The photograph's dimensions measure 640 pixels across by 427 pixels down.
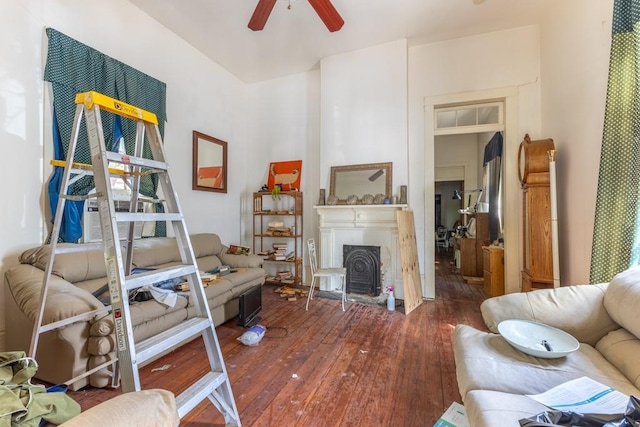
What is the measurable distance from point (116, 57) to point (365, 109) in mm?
3039

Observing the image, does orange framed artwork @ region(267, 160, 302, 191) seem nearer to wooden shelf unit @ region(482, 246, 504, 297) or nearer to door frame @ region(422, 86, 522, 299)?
door frame @ region(422, 86, 522, 299)

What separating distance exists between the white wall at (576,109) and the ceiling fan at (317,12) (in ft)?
6.90

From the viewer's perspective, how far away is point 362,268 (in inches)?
153

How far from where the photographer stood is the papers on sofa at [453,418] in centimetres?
141

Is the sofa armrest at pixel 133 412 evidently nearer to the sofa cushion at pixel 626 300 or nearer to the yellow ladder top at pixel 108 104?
the yellow ladder top at pixel 108 104

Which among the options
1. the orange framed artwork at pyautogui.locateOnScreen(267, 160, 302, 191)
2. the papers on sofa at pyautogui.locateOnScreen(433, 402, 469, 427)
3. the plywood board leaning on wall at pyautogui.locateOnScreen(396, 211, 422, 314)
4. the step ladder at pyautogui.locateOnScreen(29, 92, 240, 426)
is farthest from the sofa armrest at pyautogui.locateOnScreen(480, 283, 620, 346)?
the orange framed artwork at pyautogui.locateOnScreen(267, 160, 302, 191)

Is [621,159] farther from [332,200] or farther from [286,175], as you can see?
[286,175]

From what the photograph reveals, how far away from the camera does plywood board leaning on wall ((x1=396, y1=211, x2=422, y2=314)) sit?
3.25 m

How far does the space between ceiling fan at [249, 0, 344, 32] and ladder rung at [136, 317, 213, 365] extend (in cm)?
240

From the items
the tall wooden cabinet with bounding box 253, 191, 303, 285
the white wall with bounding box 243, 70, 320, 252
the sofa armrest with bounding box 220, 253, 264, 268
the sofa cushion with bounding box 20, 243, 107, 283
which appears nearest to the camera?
the sofa cushion with bounding box 20, 243, 107, 283

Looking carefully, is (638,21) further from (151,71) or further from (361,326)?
(151,71)

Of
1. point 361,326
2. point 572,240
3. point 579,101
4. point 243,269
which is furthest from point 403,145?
point 243,269

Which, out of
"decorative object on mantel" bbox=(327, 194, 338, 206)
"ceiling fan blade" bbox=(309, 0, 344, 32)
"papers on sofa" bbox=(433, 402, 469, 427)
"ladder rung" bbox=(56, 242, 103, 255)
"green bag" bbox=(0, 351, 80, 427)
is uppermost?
"ceiling fan blade" bbox=(309, 0, 344, 32)

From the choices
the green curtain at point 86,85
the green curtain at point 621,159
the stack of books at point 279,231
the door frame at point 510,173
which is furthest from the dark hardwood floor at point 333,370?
the green curtain at point 86,85
